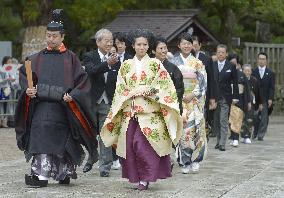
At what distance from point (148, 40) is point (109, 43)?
1106 millimetres

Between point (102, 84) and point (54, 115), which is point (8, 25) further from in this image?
point (54, 115)

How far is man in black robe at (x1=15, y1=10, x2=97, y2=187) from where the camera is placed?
907cm

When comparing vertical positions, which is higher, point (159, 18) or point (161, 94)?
point (159, 18)

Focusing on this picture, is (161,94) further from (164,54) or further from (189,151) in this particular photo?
(189,151)

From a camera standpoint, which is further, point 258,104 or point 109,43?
point 258,104

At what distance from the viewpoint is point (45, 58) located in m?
9.27

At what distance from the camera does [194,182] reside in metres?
9.84

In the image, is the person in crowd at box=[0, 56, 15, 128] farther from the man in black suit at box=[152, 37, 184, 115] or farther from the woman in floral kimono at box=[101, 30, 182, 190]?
the woman in floral kimono at box=[101, 30, 182, 190]

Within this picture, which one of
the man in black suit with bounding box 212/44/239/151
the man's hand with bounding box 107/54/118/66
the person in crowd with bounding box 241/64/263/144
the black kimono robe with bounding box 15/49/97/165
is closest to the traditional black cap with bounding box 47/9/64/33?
the black kimono robe with bounding box 15/49/97/165

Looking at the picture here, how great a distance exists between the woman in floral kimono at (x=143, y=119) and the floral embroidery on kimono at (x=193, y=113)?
1.60m

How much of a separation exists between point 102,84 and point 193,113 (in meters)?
1.34

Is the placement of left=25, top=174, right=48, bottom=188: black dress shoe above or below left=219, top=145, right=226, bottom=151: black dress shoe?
above

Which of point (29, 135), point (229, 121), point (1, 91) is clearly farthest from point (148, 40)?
point (1, 91)

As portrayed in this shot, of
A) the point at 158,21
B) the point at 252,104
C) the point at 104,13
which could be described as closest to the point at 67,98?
the point at 252,104
